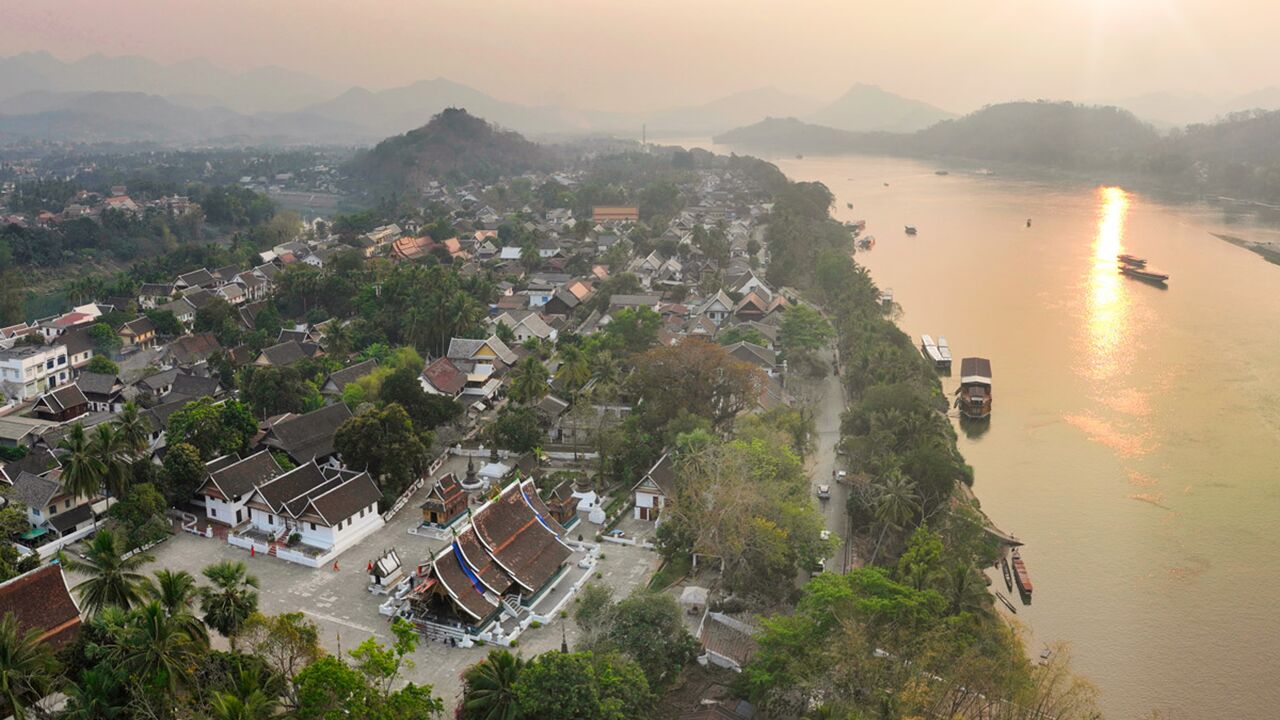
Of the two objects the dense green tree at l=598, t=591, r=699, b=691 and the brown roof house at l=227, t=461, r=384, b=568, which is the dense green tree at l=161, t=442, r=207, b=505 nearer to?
the brown roof house at l=227, t=461, r=384, b=568

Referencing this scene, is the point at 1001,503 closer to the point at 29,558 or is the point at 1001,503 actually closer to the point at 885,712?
the point at 885,712

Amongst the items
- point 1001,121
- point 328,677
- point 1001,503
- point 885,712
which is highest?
point 1001,121

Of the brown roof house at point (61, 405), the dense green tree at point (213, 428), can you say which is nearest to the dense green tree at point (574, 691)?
the dense green tree at point (213, 428)

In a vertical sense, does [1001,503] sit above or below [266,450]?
below

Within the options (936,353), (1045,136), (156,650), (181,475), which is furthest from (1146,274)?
(1045,136)

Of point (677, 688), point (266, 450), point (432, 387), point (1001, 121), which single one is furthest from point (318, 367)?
point (1001, 121)

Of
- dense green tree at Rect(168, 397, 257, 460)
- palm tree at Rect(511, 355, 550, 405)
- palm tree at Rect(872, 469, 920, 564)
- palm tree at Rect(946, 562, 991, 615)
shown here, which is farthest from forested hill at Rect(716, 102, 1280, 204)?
dense green tree at Rect(168, 397, 257, 460)

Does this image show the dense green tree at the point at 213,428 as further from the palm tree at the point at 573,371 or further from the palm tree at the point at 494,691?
the palm tree at the point at 494,691
